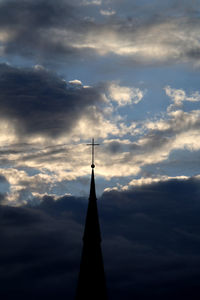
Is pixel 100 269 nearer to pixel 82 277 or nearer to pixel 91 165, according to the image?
pixel 82 277

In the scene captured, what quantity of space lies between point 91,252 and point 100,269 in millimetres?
2532

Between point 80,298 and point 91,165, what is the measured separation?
1883 cm

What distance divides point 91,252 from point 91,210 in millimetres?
5549

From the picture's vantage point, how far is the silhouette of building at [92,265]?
6811 inches

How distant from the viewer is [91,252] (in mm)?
174375

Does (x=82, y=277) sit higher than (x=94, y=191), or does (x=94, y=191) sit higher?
(x=94, y=191)

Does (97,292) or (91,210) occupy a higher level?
(91,210)

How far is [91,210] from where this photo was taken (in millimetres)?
175125

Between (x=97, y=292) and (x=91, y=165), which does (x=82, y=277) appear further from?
(x=91, y=165)

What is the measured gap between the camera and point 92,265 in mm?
173875

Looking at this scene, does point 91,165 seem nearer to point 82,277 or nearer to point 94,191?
point 94,191

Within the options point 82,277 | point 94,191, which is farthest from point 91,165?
point 82,277

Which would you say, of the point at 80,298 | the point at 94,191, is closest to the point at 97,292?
the point at 80,298

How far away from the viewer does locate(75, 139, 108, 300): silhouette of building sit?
173 meters
